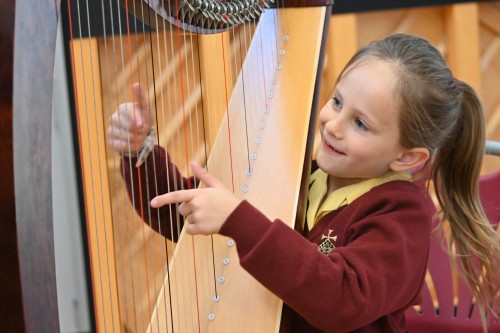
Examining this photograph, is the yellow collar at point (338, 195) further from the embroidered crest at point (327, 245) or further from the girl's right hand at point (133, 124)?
the girl's right hand at point (133, 124)

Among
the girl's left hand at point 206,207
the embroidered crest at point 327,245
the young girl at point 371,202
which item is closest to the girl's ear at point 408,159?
the young girl at point 371,202

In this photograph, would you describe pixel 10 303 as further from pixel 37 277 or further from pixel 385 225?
pixel 385 225

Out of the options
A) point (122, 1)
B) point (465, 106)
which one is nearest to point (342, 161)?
point (465, 106)

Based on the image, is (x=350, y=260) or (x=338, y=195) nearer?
(x=350, y=260)

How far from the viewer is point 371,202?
102 cm

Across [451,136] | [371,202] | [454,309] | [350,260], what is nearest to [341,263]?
[350,260]

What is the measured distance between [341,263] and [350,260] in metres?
0.02

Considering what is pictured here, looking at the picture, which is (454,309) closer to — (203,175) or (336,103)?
(336,103)

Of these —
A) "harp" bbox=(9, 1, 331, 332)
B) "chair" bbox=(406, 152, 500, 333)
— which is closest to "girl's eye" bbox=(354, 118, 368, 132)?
"harp" bbox=(9, 1, 331, 332)

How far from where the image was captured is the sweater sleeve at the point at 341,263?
2.90ft

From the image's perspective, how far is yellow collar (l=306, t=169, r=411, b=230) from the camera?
3.52ft

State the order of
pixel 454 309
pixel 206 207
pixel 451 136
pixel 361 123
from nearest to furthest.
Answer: pixel 206 207 → pixel 361 123 → pixel 451 136 → pixel 454 309

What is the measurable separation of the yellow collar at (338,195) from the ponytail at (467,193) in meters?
0.10

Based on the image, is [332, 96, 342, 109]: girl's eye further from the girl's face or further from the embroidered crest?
the embroidered crest
